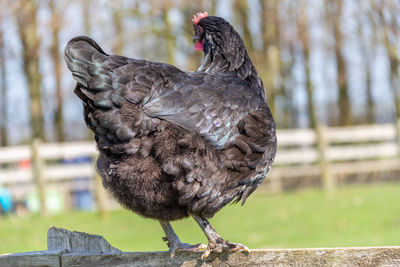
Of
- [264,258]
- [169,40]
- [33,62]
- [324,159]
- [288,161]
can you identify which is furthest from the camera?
[33,62]

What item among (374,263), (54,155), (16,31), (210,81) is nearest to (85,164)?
(54,155)

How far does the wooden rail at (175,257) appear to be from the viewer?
212 cm

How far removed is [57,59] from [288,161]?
32.0 feet

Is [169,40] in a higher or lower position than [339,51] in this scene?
higher

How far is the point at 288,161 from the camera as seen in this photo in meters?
14.5

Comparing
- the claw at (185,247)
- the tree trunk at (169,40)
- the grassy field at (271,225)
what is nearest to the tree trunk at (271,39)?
the tree trunk at (169,40)

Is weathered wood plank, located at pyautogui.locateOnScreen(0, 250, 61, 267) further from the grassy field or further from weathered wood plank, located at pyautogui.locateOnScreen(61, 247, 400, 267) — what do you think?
the grassy field

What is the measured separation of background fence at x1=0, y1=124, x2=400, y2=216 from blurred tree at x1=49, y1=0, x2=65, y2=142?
3.38 m

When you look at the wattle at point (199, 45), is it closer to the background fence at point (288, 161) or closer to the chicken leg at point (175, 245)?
the chicken leg at point (175, 245)

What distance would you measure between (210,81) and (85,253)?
45.9 inches

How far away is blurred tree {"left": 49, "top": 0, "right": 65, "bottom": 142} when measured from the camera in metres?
15.0

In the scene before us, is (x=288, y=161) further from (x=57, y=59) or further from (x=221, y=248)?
(x=221, y=248)

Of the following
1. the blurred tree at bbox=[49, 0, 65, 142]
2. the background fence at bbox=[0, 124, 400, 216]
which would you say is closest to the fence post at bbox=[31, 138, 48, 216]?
the background fence at bbox=[0, 124, 400, 216]

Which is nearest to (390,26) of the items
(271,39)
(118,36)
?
(271,39)
